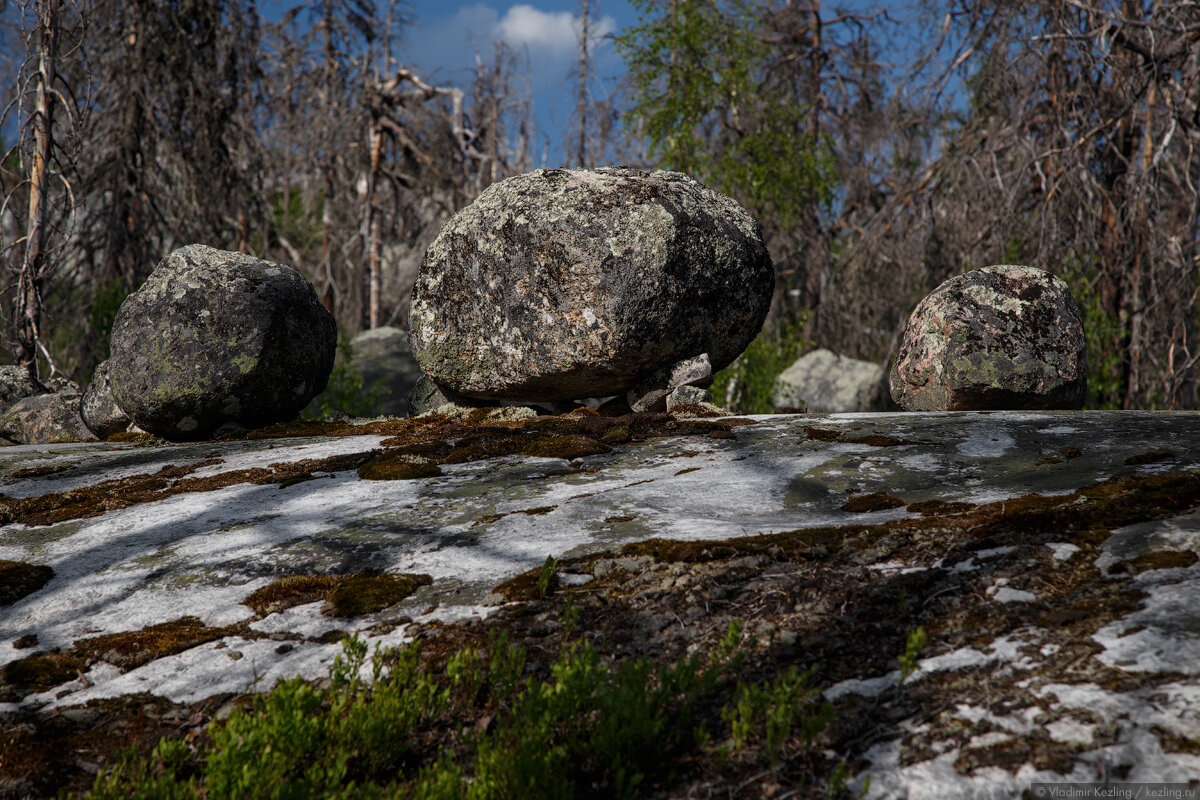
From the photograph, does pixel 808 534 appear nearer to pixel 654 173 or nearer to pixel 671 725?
pixel 671 725

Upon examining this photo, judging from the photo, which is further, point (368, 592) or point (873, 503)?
point (873, 503)

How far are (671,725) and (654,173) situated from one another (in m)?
6.85

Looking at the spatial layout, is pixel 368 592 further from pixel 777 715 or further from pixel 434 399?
pixel 434 399

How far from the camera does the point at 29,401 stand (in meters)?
10.3

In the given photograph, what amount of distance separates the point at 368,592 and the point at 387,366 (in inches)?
448

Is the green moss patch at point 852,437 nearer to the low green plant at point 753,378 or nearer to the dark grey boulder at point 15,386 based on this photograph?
the low green plant at point 753,378

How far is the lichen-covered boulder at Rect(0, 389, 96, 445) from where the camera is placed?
1006cm

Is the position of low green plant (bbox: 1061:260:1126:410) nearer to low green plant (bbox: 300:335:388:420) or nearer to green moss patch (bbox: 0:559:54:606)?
low green plant (bbox: 300:335:388:420)

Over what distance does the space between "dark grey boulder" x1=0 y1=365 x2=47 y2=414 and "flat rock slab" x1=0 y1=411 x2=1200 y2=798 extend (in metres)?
4.93

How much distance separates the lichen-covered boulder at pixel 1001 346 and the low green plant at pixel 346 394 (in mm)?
8007

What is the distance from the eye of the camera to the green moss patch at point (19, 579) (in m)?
3.94

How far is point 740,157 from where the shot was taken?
57.4 feet

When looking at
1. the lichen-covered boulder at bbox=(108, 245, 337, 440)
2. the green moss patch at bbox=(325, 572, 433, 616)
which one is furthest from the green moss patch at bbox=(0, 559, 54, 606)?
the lichen-covered boulder at bbox=(108, 245, 337, 440)

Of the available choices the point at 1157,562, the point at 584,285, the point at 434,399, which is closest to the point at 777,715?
the point at 1157,562
